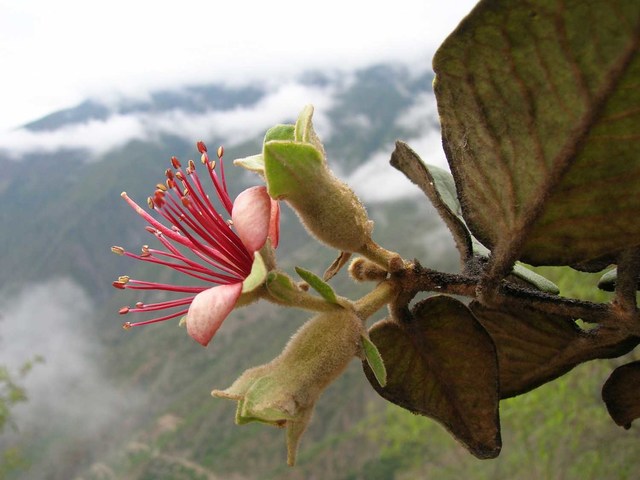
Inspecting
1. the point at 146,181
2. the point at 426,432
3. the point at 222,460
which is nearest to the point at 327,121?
the point at 146,181

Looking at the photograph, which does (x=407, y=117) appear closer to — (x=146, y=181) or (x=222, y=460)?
(x=146, y=181)

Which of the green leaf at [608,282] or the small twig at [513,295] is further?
the green leaf at [608,282]

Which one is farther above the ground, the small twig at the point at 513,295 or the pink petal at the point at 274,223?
the pink petal at the point at 274,223

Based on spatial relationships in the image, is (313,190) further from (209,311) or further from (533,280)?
(533,280)

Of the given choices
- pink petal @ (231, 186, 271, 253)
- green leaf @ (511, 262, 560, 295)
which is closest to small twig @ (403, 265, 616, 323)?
green leaf @ (511, 262, 560, 295)

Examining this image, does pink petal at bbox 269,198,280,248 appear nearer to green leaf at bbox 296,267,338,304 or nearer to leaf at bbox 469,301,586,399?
green leaf at bbox 296,267,338,304

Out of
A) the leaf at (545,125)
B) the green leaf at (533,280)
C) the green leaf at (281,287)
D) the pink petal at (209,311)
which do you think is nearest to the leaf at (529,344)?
the green leaf at (533,280)

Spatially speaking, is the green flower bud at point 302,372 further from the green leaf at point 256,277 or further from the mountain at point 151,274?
the mountain at point 151,274
